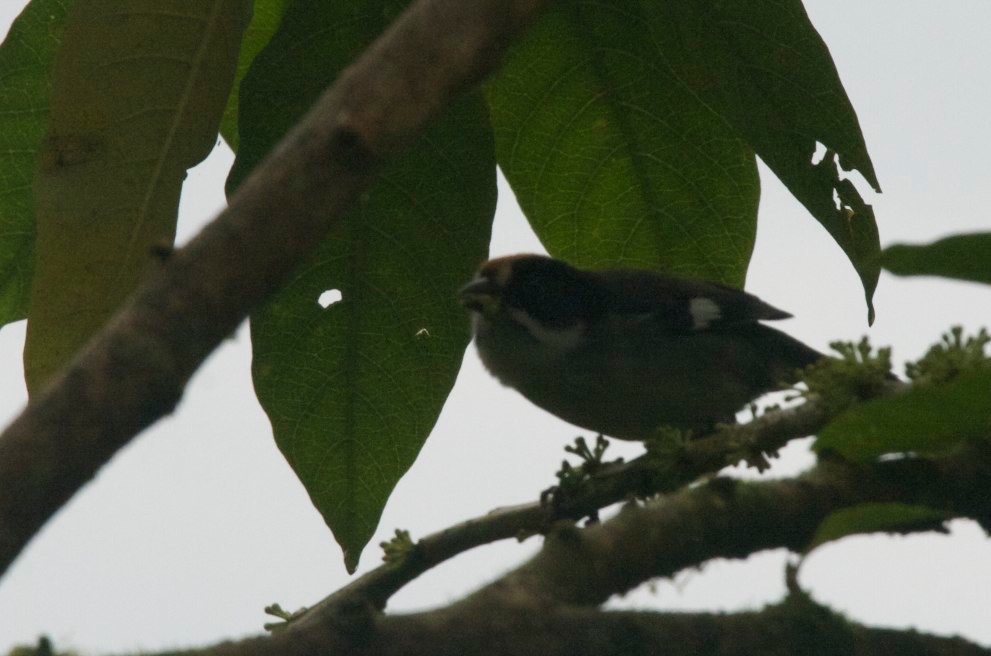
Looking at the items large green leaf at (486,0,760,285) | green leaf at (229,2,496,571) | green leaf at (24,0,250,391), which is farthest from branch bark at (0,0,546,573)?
large green leaf at (486,0,760,285)

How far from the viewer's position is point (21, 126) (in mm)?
3396

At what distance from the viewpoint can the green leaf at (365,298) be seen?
3193mm

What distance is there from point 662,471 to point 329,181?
4.02ft

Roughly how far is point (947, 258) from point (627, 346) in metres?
3.09

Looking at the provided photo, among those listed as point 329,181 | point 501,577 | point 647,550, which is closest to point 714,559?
point 647,550

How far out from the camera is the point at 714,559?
5.88ft

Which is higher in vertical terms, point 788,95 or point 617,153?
point 617,153

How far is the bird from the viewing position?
4395mm

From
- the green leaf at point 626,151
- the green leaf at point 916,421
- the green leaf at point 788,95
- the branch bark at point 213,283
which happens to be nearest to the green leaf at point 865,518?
the green leaf at point 916,421

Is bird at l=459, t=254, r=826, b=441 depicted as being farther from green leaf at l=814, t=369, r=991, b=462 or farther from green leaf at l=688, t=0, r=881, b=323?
green leaf at l=814, t=369, r=991, b=462

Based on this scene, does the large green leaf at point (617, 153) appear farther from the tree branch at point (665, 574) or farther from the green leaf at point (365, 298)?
the tree branch at point (665, 574)

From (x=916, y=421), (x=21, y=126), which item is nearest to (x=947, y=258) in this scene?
(x=916, y=421)

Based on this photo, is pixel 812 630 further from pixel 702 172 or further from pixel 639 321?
pixel 639 321

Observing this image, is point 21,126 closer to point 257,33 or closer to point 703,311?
point 257,33
